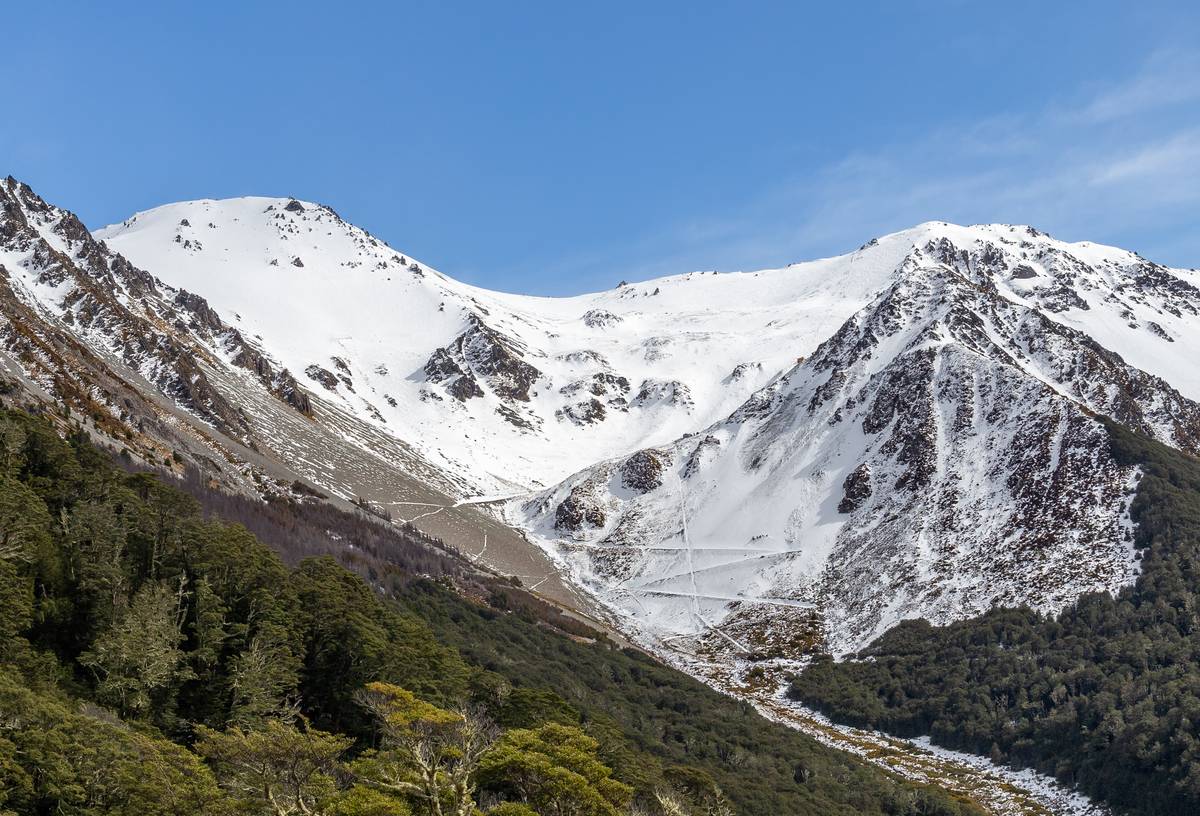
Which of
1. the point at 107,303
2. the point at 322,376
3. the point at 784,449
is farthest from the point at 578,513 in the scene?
the point at 107,303

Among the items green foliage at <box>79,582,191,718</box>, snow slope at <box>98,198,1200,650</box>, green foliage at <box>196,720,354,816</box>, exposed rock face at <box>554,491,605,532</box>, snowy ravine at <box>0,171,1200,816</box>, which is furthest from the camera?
exposed rock face at <box>554,491,605,532</box>

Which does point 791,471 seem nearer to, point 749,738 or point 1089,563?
point 1089,563

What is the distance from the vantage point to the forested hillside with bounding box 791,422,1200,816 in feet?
218

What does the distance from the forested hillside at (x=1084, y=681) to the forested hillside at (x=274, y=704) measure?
11.9m

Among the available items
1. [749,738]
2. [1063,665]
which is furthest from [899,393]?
[749,738]

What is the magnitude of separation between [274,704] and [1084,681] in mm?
64013

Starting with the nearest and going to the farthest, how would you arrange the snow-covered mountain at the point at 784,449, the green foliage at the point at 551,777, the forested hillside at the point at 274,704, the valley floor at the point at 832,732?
the forested hillside at the point at 274,704
the green foliage at the point at 551,777
the valley floor at the point at 832,732
the snow-covered mountain at the point at 784,449

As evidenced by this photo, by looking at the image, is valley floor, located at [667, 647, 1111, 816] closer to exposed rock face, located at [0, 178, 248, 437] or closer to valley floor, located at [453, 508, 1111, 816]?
valley floor, located at [453, 508, 1111, 816]

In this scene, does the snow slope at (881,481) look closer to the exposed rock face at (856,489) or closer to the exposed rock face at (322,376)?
the exposed rock face at (856,489)

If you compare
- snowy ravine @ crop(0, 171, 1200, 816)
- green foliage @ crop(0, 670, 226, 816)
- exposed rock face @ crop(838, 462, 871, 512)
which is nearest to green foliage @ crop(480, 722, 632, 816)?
green foliage @ crop(0, 670, 226, 816)

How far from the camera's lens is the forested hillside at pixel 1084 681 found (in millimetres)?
66562

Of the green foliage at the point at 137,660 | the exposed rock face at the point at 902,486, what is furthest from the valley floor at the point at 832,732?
the green foliage at the point at 137,660

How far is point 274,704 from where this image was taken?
47500 millimetres

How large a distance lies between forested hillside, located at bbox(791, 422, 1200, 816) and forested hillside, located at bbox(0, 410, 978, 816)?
11.9 metres
